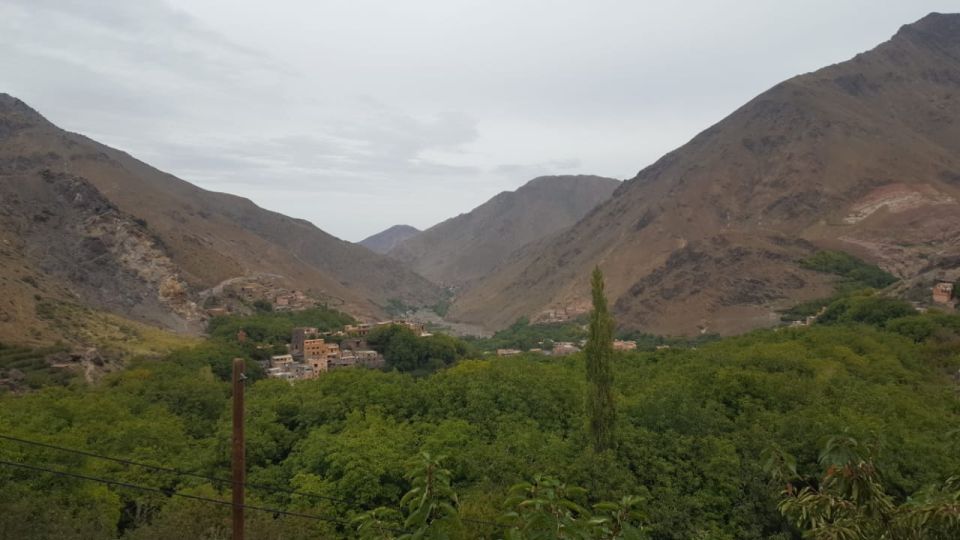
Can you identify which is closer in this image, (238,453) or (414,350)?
(238,453)

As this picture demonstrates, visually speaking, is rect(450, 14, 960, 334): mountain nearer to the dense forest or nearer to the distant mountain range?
the distant mountain range

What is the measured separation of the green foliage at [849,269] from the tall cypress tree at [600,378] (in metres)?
55.9

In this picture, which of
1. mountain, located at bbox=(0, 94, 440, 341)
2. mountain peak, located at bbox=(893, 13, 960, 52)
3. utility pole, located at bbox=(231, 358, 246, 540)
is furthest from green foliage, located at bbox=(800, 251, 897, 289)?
mountain peak, located at bbox=(893, 13, 960, 52)

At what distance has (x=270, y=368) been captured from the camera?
139 feet

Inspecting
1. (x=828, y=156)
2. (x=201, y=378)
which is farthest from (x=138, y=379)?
(x=828, y=156)

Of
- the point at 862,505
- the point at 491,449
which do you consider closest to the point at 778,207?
the point at 491,449

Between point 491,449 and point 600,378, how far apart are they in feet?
11.1

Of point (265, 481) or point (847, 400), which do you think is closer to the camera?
point (265, 481)

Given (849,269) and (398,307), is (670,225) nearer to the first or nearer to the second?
(849,269)

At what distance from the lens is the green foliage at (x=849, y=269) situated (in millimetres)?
60938

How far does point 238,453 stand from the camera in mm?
6125

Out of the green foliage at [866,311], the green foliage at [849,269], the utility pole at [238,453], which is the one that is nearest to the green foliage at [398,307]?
the green foliage at [849,269]

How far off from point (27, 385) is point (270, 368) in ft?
50.4

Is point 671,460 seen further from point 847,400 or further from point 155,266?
point 155,266
